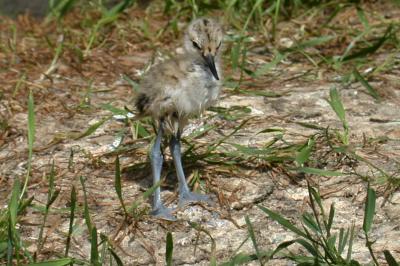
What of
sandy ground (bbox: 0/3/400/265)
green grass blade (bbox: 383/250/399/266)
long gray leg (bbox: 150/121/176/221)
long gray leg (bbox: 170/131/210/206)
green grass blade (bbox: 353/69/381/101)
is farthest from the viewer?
green grass blade (bbox: 353/69/381/101)

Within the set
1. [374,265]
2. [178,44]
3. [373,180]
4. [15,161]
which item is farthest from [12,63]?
[374,265]

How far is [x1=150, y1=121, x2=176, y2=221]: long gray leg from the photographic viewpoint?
3461 mm

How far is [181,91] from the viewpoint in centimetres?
347

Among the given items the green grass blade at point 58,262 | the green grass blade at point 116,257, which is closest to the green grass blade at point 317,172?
the green grass blade at point 116,257

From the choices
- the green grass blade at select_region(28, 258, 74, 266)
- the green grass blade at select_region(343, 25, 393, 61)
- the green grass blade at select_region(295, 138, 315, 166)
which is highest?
the green grass blade at select_region(343, 25, 393, 61)

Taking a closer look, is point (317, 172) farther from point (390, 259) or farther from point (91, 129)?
point (91, 129)

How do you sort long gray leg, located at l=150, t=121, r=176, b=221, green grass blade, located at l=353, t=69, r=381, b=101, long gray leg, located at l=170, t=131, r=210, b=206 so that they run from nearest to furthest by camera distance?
long gray leg, located at l=150, t=121, r=176, b=221, long gray leg, located at l=170, t=131, r=210, b=206, green grass blade, located at l=353, t=69, r=381, b=101

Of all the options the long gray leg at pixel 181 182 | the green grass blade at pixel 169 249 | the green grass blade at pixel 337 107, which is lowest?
the green grass blade at pixel 169 249

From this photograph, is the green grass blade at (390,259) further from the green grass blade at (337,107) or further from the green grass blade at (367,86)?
the green grass blade at (367,86)

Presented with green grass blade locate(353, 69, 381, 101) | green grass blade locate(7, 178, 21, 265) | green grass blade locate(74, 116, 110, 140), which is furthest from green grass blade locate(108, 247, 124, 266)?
green grass blade locate(353, 69, 381, 101)

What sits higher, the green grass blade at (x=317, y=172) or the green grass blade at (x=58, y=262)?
the green grass blade at (x=317, y=172)

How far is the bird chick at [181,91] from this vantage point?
348 centimetres

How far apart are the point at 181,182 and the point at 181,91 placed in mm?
385

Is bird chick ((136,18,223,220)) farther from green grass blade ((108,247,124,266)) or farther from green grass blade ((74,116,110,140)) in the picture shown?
green grass blade ((74,116,110,140))
